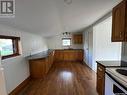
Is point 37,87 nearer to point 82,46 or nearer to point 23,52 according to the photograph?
point 23,52

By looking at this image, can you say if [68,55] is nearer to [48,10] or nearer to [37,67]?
[37,67]

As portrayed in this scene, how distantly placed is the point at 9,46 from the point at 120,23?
9.78 ft

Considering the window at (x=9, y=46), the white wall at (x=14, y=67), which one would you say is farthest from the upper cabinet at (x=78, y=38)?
the window at (x=9, y=46)

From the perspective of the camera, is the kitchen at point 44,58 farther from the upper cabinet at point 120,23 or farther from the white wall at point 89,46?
the white wall at point 89,46

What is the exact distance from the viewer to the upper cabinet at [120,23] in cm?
217

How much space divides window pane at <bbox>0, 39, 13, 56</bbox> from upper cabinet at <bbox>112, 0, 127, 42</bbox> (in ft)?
8.83

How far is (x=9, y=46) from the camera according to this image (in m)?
3.68

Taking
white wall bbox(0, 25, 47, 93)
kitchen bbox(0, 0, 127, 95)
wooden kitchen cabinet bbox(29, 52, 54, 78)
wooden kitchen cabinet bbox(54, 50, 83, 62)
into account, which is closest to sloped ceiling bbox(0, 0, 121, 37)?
kitchen bbox(0, 0, 127, 95)

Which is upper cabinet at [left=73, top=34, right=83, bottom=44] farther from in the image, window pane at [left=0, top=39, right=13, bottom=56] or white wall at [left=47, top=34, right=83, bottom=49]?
window pane at [left=0, top=39, right=13, bottom=56]

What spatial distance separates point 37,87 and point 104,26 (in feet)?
12.9

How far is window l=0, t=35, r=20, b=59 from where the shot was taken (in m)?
3.25

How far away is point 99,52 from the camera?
18.9 ft

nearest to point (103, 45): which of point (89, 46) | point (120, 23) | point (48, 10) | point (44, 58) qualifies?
point (89, 46)

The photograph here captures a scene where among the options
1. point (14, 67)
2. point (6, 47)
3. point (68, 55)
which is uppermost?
point (6, 47)
